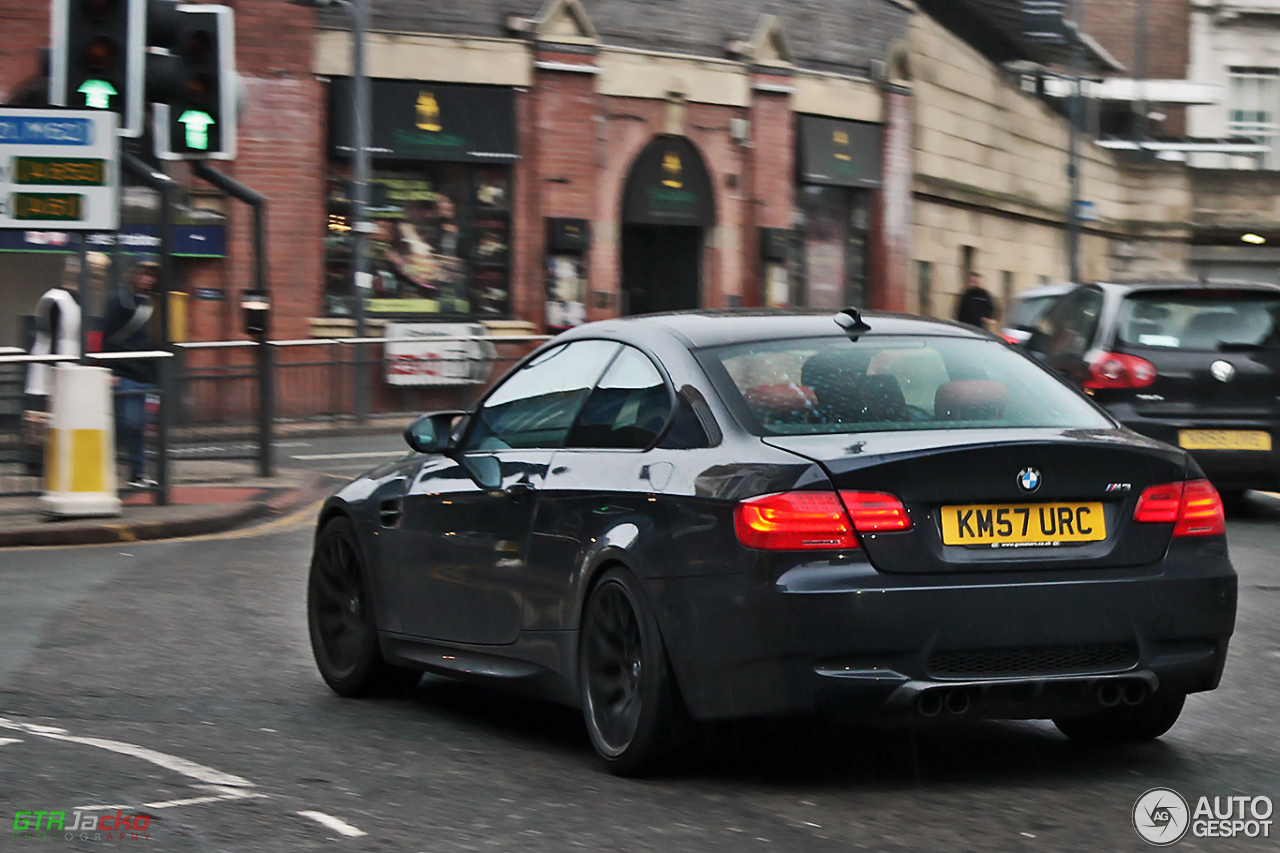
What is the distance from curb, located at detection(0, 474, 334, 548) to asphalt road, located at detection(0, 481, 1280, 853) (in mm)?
4158

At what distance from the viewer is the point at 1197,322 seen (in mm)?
13602

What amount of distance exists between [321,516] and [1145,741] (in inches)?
125

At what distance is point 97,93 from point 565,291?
54.2ft

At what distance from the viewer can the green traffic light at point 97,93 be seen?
13.6m

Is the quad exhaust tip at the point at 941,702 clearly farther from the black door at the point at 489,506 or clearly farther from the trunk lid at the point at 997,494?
the black door at the point at 489,506

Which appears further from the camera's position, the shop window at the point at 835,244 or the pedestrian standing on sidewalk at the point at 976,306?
the shop window at the point at 835,244

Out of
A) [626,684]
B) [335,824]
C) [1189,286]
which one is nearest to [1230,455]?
[1189,286]

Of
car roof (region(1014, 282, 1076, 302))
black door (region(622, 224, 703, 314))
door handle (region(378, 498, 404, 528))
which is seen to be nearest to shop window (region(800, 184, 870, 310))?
black door (region(622, 224, 703, 314))

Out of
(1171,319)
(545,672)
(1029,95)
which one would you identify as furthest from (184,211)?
(1029,95)

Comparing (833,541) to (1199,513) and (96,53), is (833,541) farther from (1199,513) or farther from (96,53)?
(96,53)

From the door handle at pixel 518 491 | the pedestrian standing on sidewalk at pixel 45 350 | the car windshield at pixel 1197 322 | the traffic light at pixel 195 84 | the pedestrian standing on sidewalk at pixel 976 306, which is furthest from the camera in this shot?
the pedestrian standing on sidewalk at pixel 976 306

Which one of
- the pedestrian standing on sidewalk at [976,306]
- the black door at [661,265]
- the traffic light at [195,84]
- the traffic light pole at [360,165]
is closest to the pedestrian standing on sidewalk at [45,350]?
the traffic light at [195,84]

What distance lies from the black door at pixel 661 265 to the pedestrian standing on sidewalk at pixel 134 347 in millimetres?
16526

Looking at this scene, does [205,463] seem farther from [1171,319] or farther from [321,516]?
[321,516]
